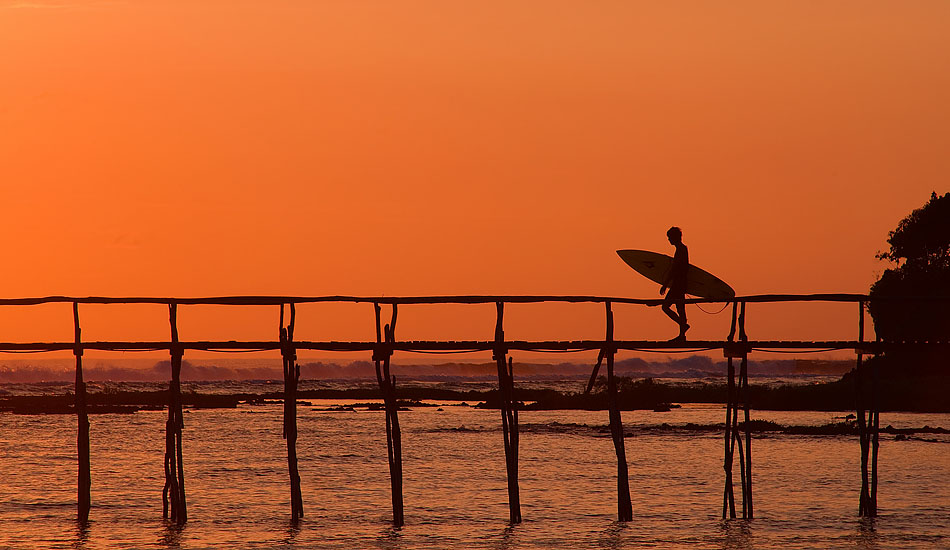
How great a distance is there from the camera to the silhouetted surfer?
23469mm

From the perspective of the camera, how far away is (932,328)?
63.8m

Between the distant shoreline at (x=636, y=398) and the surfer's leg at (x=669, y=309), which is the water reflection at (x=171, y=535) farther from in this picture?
the distant shoreline at (x=636, y=398)

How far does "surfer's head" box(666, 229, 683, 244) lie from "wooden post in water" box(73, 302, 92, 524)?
12.1 metres

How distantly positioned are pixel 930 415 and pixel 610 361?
4526 cm

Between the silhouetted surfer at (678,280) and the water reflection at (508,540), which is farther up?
the silhouetted surfer at (678,280)

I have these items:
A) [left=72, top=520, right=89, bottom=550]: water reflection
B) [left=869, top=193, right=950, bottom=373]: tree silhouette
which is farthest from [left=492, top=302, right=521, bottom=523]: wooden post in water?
[left=869, top=193, right=950, bottom=373]: tree silhouette

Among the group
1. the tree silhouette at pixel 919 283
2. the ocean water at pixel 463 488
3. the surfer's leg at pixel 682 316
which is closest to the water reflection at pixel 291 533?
the ocean water at pixel 463 488

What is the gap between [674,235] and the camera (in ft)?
77.3

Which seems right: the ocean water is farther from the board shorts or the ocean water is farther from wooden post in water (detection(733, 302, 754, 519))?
the board shorts

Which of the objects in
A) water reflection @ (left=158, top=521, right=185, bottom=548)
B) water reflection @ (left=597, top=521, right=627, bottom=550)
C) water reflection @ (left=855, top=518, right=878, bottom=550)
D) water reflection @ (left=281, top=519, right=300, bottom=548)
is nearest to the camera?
water reflection @ (left=855, top=518, right=878, bottom=550)

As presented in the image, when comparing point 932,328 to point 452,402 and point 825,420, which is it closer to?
point 825,420

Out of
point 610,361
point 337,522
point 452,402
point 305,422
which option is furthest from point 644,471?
point 452,402

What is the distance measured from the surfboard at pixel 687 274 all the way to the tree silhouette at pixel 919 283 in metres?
39.5

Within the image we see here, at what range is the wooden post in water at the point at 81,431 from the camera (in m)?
25.3
